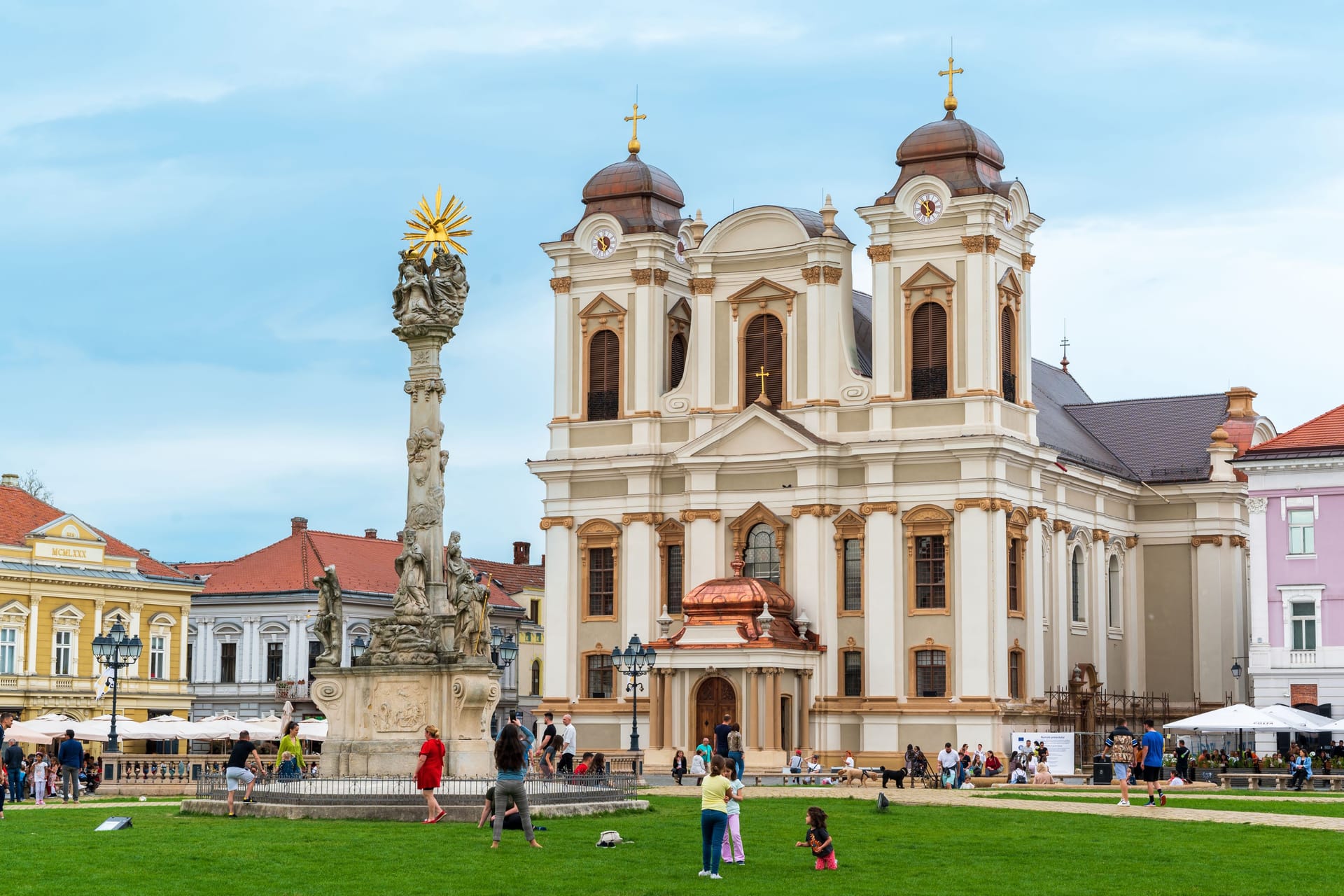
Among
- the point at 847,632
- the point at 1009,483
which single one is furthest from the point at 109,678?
the point at 1009,483

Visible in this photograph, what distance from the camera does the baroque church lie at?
61500 mm

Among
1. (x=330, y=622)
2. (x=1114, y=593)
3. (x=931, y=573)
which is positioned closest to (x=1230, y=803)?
(x=330, y=622)

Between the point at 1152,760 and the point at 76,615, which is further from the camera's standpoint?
the point at 76,615

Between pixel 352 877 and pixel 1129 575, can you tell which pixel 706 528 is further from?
pixel 352 877

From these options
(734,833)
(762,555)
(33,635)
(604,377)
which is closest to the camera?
(734,833)

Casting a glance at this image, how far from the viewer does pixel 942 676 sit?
61906 millimetres

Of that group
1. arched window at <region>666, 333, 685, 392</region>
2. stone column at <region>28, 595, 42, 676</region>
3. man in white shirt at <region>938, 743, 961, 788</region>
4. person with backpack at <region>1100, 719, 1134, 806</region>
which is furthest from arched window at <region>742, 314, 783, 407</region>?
stone column at <region>28, 595, 42, 676</region>

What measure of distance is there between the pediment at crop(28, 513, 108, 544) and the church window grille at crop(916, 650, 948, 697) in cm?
3029

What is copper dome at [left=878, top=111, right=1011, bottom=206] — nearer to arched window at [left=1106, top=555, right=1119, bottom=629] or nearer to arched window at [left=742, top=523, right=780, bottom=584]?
arched window at [left=742, top=523, right=780, bottom=584]

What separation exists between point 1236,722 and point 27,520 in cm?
4268

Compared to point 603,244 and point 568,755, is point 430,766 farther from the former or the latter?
point 603,244

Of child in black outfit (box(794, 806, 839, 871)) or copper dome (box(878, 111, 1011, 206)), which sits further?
copper dome (box(878, 111, 1011, 206))

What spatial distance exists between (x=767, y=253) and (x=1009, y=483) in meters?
10.8

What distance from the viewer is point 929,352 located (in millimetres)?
63219
